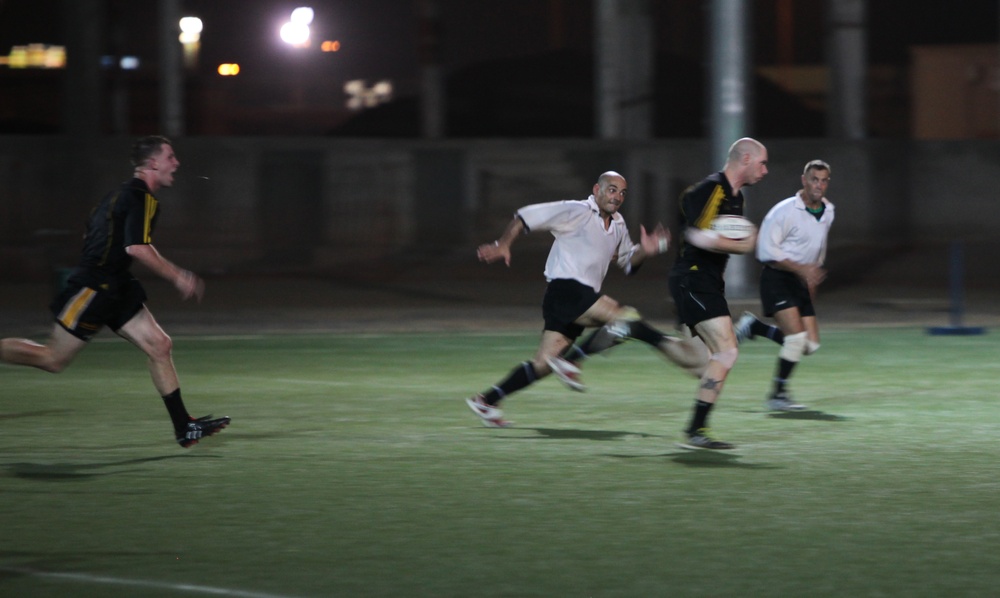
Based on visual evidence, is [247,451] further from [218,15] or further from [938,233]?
[218,15]

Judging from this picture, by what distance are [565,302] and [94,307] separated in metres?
2.90

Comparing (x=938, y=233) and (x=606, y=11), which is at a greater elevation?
(x=606, y=11)

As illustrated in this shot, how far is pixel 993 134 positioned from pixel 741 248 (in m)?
35.0

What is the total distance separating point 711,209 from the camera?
927 centimetres

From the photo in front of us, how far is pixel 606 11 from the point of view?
27828 millimetres

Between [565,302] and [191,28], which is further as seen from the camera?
[191,28]

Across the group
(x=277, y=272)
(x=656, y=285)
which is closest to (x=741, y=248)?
(x=656, y=285)

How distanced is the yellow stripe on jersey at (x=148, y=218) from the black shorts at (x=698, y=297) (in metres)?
3.10

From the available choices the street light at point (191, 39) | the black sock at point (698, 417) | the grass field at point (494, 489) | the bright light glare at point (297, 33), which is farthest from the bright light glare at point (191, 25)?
the black sock at point (698, 417)

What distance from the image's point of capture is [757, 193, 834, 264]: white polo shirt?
11.2 m

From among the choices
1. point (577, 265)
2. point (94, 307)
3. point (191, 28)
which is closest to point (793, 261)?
point (577, 265)

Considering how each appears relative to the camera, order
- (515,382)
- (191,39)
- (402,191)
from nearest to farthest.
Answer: (515,382) → (402,191) → (191,39)

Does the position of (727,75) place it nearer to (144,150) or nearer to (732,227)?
(732,227)

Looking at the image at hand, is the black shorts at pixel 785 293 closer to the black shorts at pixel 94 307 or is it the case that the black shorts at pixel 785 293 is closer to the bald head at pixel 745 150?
the bald head at pixel 745 150
